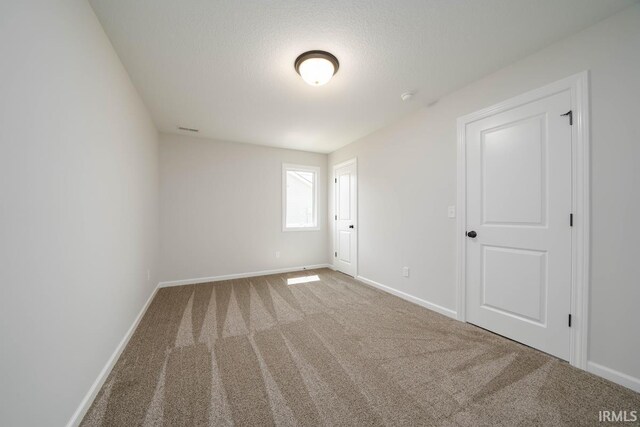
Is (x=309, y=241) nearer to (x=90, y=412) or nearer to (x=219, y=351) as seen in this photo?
(x=219, y=351)

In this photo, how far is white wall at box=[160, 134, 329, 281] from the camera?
389cm

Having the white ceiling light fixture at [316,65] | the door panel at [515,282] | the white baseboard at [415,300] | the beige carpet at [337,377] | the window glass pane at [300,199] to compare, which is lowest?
the beige carpet at [337,377]

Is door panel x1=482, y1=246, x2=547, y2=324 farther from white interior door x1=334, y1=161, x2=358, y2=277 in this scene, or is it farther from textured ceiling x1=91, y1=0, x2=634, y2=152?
white interior door x1=334, y1=161, x2=358, y2=277

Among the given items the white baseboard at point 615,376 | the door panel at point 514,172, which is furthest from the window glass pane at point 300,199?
the white baseboard at point 615,376

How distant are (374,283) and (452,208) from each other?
1759 millimetres

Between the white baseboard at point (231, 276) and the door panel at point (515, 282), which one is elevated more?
the door panel at point (515, 282)

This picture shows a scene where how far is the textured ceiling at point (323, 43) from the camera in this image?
1.55m

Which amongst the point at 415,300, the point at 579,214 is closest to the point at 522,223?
the point at 579,214

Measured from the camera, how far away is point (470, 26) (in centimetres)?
169

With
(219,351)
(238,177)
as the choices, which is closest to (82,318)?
(219,351)

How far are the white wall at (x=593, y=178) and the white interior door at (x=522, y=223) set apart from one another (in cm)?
17

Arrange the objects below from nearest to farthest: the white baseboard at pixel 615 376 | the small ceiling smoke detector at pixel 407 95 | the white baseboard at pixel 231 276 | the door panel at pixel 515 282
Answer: the white baseboard at pixel 615 376 < the door panel at pixel 515 282 < the small ceiling smoke detector at pixel 407 95 < the white baseboard at pixel 231 276

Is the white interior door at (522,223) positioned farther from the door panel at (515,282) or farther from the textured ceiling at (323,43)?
the textured ceiling at (323,43)

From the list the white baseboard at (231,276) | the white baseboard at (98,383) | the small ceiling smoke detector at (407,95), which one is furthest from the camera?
the white baseboard at (231,276)
